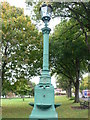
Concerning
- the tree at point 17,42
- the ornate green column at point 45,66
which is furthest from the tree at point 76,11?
the ornate green column at point 45,66

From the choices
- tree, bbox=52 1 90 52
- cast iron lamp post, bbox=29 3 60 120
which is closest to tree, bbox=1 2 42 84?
tree, bbox=52 1 90 52

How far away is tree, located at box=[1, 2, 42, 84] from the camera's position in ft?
47.0

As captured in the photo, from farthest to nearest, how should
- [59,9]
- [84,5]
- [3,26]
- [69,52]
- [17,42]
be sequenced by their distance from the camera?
[69,52] < [17,42] < [3,26] < [59,9] < [84,5]

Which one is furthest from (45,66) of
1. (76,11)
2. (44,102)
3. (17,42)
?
(17,42)

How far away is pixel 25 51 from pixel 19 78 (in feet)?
9.55

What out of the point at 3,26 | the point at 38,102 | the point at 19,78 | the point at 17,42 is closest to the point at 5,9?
the point at 3,26

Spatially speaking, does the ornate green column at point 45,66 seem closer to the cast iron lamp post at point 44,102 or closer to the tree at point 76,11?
the cast iron lamp post at point 44,102

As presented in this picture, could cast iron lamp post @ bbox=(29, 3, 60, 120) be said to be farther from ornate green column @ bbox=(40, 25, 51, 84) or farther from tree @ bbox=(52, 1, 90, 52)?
tree @ bbox=(52, 1, 90, 52)

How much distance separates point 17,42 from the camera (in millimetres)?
14883

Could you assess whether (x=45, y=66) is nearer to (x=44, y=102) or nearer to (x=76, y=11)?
(x=44, y=102)

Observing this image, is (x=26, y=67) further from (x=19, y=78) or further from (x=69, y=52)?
(x=69, y=52)

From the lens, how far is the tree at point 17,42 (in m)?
14.3

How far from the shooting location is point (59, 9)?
39.2ft

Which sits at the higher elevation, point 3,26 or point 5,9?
point 5,9
